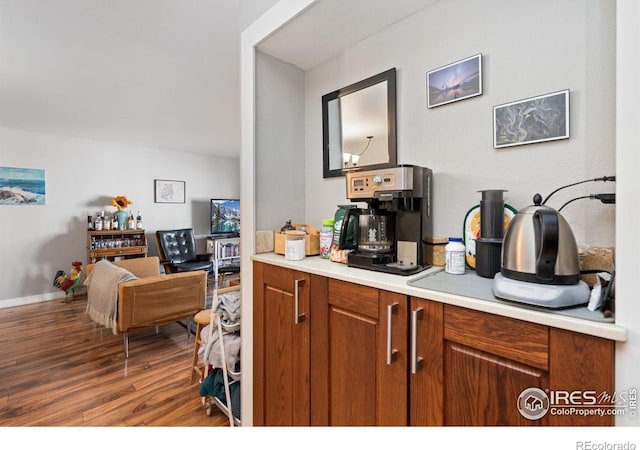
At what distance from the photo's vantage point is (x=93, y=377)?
220 centimetres

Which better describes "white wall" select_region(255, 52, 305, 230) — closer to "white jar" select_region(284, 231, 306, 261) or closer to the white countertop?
"white jar" select_region(284, 231, 306, 261)

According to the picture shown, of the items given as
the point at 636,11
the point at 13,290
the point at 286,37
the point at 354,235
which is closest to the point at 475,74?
the point at 636,11

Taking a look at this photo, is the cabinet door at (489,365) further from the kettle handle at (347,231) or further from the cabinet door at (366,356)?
the kettle handle at (347,231)

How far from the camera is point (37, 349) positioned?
2637 millimetres

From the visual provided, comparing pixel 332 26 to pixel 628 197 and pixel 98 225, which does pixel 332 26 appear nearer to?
pixel 628 197

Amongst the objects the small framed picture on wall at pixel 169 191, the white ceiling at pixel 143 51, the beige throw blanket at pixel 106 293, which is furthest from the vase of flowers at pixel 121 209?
the beige throw blanket at pixel 106 293

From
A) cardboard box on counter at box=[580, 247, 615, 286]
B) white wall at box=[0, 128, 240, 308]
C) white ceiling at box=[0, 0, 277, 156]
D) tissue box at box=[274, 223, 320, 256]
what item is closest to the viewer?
cardboard box on counter at box=[580, 247, 615, 286]

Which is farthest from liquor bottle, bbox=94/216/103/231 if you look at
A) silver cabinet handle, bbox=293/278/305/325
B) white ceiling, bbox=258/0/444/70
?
silver cabinet handle, bbox=293/278/305/325

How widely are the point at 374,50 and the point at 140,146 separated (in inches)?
185

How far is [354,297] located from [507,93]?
94 cm

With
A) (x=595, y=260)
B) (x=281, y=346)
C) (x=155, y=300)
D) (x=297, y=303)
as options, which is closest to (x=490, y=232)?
(x=595, y=260)

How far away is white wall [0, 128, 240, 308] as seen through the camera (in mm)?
3846

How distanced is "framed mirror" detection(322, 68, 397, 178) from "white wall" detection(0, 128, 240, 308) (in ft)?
14.3

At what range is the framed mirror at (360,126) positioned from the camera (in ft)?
4.73
